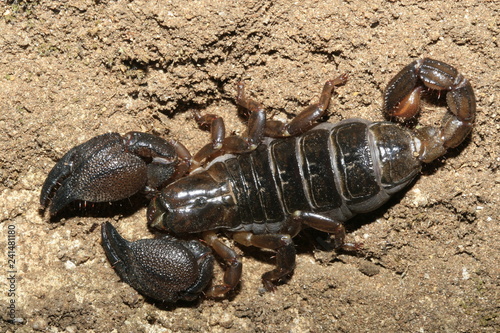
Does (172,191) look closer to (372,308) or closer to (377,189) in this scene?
(377,189)

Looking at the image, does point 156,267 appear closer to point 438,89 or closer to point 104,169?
point 104,169

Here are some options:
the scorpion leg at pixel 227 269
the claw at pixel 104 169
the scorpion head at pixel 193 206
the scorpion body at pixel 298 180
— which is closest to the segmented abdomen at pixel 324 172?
the scorpion body at pixel 298 180

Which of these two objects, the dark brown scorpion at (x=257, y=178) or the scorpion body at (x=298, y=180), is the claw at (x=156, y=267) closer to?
the dark brown scorpion at (x=257, y=178)

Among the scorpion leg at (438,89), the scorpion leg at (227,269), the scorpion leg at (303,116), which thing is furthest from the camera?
the scorpion leg at (227,269)

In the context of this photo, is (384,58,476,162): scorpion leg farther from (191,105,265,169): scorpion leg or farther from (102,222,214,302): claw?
(102,222,214,302): claw

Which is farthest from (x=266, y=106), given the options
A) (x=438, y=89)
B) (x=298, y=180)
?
(x=438, y=89)
